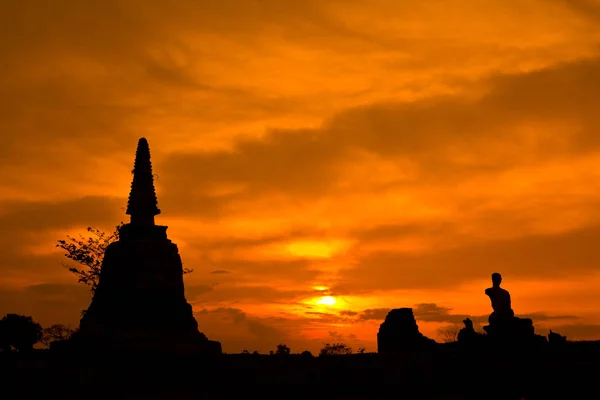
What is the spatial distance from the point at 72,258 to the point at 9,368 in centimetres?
2370

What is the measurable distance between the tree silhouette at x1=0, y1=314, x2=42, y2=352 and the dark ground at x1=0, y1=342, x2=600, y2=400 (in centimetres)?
3036

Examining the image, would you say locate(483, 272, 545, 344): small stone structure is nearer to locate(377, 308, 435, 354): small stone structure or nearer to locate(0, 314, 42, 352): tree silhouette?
locate(377, 308, 435, 354): small stone structure

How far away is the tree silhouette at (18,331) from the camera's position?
61.1 m

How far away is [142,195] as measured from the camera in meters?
40.1

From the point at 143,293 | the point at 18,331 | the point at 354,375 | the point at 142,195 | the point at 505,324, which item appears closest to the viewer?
the point at 354,375

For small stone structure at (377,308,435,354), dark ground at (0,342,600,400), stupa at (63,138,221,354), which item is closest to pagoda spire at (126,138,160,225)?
stupa at (63,138,221,354)

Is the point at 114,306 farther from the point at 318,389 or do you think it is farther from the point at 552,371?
the point at 552,371

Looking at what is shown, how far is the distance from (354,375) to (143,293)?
1199 centimetres

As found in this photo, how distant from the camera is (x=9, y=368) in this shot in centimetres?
2800

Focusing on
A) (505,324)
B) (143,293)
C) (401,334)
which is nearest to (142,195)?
(143,293)

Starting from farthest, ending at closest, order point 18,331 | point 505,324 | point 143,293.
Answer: point 18,331 → point 143,293 → point 505,324

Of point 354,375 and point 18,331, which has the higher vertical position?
point 18,331

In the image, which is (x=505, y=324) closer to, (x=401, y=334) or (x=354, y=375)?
(x=401, y=334)

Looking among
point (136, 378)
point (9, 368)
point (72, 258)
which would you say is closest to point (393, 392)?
point (136, 378)
